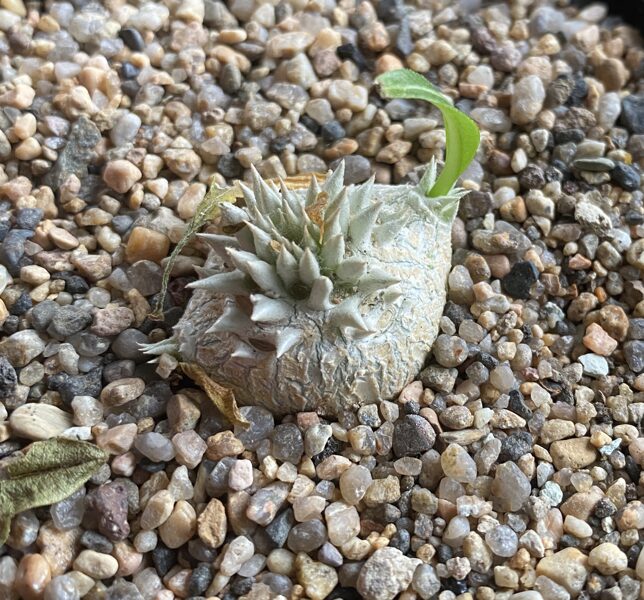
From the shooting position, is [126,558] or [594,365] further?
[594,365]

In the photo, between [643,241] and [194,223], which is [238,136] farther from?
[643,241]

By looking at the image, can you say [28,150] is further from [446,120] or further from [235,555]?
[235,555]

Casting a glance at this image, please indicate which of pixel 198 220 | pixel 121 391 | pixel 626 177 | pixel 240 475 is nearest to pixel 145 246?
pixel 198 220

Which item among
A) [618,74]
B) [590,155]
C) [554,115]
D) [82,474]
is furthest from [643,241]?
[82,474]

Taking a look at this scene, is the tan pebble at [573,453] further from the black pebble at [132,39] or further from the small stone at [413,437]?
the black pebble at [132,39]

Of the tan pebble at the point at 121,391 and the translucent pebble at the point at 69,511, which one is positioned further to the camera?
the tan pebble at the point at 121,391

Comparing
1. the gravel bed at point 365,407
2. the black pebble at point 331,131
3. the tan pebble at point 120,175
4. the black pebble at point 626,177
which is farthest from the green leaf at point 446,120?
the tan pebble at point 120,175
